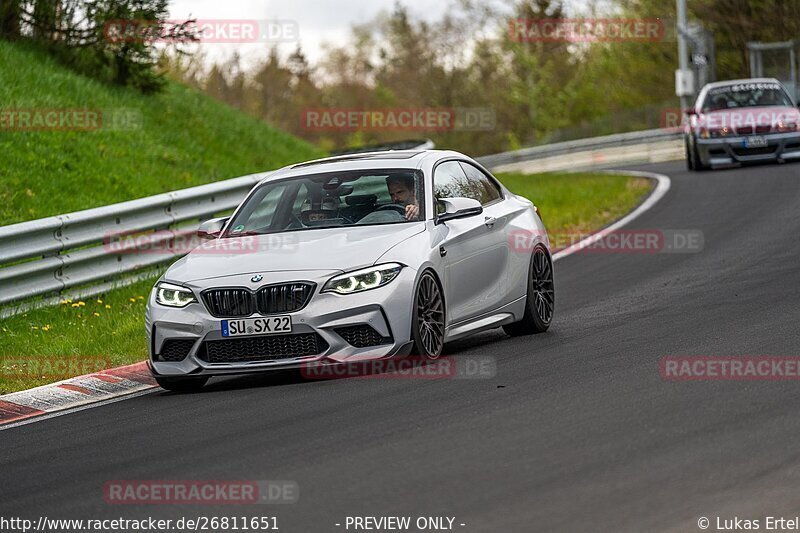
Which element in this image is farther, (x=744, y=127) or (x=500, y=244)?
(x=744, y=127)

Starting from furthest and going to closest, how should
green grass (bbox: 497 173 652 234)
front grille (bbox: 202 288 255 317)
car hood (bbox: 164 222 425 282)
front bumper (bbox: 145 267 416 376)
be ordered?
1. green grass (bbox: 497 173 652 234)
2. car hood (bbox: 164 222 425 282)
3. front grille (bbox: 202 288 255 317)
4. front bumper (bbox: 145 267 416 376)

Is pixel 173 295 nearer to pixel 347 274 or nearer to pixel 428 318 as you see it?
pixel 347 274

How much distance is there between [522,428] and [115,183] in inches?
510

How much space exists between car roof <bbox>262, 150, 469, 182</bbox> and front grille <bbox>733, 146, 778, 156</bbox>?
633 inches

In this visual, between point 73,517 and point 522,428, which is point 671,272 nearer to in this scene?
point 522,428

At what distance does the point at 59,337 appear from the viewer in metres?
12.4

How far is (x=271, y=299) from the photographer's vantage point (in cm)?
936

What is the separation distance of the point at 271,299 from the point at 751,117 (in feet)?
61.2

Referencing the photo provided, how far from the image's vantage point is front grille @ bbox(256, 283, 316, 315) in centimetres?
934

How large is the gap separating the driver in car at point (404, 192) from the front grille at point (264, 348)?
1.49 m

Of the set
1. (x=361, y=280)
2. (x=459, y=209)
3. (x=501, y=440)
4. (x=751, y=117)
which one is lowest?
(x=501, y=440)

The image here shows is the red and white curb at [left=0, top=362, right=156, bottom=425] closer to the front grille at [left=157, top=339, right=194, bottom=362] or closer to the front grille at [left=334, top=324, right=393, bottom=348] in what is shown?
the front grille at [left=157, top=339, right=194, bottom=362]

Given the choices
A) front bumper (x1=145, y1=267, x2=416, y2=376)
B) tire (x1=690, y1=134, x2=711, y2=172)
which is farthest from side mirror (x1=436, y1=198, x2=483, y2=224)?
tire (x1=690, y1=134, x2=711, y2=172)

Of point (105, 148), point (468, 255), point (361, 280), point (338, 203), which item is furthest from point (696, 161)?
point (361, 280)
